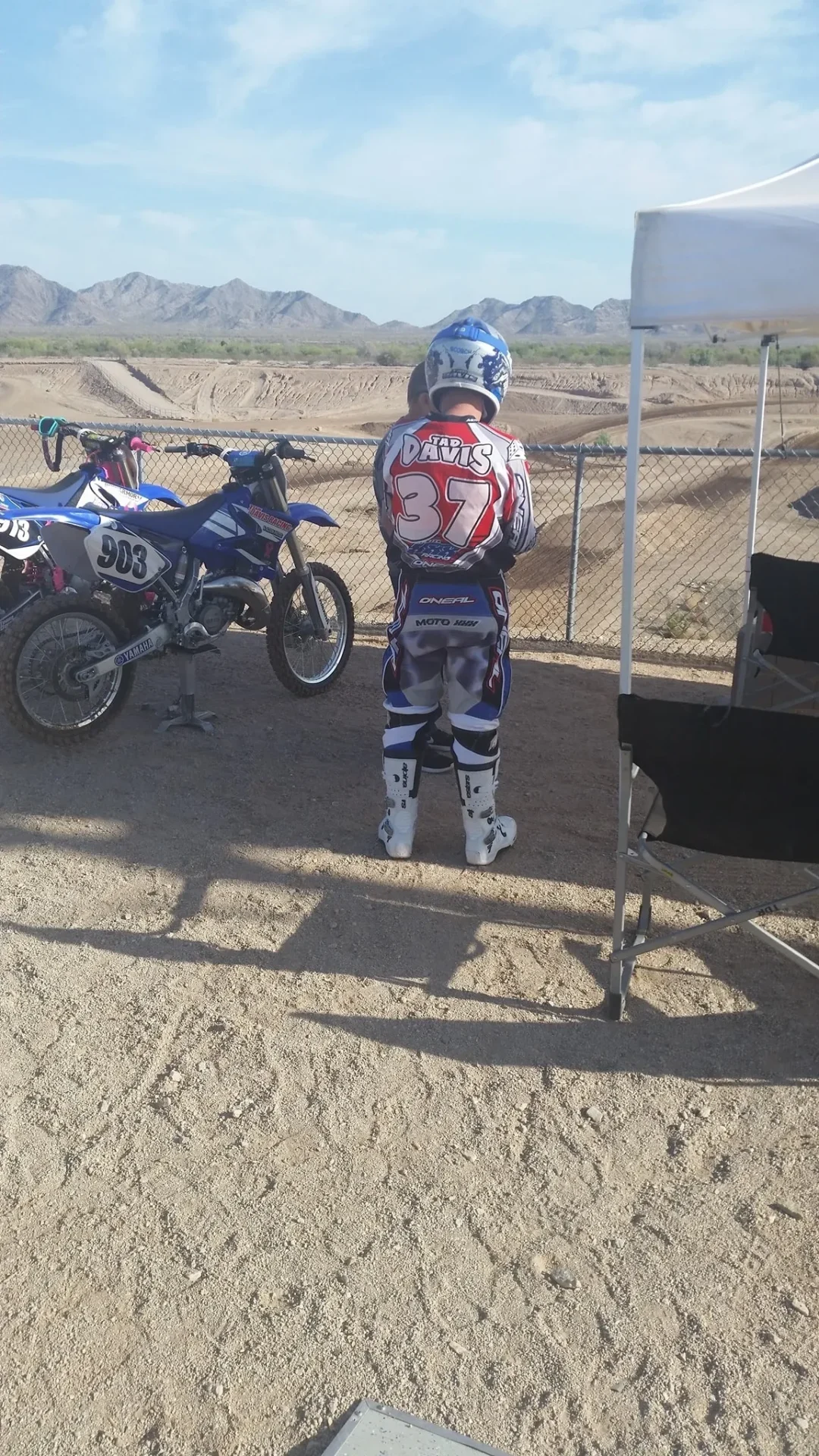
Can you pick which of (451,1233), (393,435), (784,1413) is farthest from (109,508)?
(784,1413)

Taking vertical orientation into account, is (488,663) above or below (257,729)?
above

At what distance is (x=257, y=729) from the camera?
5.88 metres

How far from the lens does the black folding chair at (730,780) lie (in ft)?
9.79

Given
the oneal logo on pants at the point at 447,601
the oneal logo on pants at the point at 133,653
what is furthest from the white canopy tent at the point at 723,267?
the oneal logo on pants at the point at 133,653

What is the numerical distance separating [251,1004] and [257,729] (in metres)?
2.49

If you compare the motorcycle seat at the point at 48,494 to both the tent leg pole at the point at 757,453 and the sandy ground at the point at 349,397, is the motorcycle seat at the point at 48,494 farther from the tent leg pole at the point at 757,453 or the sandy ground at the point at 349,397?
the sandy ground at the point at 349,397

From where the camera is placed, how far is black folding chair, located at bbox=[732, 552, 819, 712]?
4926mm

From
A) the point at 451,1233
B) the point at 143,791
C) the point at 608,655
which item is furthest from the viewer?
the point at 608,655

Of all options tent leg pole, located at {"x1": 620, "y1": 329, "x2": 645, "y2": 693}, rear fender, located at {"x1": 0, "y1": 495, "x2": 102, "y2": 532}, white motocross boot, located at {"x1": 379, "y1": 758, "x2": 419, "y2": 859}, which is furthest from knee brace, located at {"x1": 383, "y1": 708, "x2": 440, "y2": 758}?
rear fender, located at {"x1": 0, "y1": 495, "x2": 102, "y2": 532}

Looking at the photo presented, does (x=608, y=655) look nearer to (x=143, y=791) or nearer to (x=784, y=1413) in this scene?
(x=143, y=791)

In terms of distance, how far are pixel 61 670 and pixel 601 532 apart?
796 cm

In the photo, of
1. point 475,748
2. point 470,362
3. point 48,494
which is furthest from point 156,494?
point 475,748

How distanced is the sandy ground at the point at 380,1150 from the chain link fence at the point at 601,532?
292cm

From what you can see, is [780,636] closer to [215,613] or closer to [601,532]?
[215,613]
